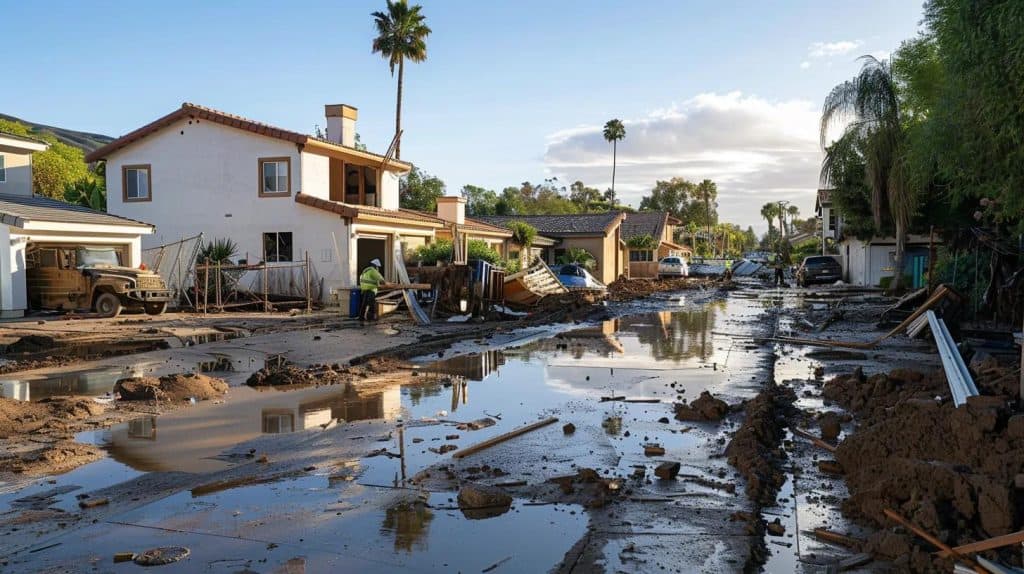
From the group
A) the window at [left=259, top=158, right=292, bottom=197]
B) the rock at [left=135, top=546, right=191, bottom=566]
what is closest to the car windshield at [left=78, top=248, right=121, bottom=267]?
the window at [left=259, top=158, right=292, bottom=197]

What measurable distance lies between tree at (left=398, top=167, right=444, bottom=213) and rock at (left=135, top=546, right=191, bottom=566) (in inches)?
2184

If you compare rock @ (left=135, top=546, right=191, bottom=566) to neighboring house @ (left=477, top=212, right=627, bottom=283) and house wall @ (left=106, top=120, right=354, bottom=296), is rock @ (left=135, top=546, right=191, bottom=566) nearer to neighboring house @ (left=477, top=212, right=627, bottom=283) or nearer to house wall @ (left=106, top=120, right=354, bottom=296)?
house wall @ (left=106, top=120, right=354, bottom=296)

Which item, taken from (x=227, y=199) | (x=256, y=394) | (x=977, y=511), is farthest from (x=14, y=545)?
(x=227, y=199)

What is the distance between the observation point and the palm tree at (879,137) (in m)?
31.1

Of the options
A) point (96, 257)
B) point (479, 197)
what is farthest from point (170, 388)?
point (479, 197)

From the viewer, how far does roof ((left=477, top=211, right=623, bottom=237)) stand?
48.9 m

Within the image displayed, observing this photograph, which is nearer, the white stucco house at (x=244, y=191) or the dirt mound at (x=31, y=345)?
the dirt mound at (x=31, y=345)

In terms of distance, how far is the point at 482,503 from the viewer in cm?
609

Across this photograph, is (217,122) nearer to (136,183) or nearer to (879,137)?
(136,183)

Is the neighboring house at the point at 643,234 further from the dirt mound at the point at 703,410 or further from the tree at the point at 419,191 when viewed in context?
the dirt mound at the point at 703,410

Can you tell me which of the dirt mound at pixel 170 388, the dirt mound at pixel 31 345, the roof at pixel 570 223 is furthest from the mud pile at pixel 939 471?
the roof at pixel 570 223

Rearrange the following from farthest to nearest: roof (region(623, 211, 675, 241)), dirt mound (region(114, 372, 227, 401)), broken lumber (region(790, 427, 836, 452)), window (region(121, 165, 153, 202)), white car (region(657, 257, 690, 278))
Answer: roof (region(623, 211, 675, 241)) → white car (region(657, 257, 690, 278)) → window (region(121, 165, 153, 202)) → dirt mound (region(114, 372, 227, 401)) → broken lumber (region(790, 427, 836, 452))

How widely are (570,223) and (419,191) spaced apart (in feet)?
55.1

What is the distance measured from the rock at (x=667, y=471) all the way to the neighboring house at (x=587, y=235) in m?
40.8
